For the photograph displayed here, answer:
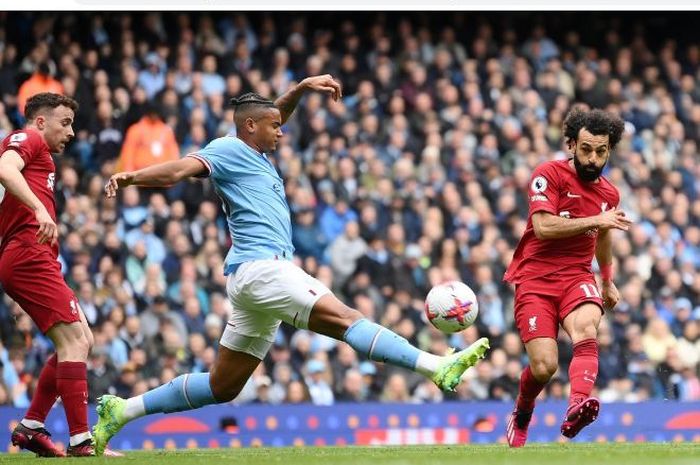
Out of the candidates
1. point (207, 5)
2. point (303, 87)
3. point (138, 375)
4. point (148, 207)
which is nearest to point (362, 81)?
point (207, 5)

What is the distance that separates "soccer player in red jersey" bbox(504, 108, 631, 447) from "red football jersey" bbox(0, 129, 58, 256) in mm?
3168

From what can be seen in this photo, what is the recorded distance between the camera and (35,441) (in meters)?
9.25

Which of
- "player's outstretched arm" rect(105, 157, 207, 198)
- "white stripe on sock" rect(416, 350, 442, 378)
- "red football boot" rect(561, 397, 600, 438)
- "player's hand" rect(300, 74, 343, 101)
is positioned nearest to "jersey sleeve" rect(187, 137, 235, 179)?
"player's outstretched arm" rect(105, 157, 207, 198)

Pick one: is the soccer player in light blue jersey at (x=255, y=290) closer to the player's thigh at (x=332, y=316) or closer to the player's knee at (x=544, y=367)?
the player's thigh at (x=332, y=316)

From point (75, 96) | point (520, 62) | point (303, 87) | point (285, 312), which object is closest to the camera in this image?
point (285, 312)

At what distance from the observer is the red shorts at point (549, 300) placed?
31.0ft

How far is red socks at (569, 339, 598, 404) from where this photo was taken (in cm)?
898

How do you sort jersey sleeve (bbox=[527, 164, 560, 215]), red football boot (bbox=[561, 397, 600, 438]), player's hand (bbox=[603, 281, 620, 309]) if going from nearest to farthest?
red football boot (bbox=[561, 397, 600, 438]) → jersey sleeve (bbox=[527, 164, 560, 215]) → player's hand (bbox=[603, 281, 620, 309])

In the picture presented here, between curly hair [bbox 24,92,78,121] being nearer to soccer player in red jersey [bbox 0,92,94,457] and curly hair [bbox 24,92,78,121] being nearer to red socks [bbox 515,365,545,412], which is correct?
soccer player in red jersey [bbox 0,92,94,457]

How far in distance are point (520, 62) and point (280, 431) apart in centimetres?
720

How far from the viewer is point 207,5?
17.4m

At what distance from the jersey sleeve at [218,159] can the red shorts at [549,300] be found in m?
2.22

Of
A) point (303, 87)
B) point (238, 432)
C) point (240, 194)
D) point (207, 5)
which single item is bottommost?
point (238, 432)

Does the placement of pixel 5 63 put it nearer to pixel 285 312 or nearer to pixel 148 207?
pixel 148 207
